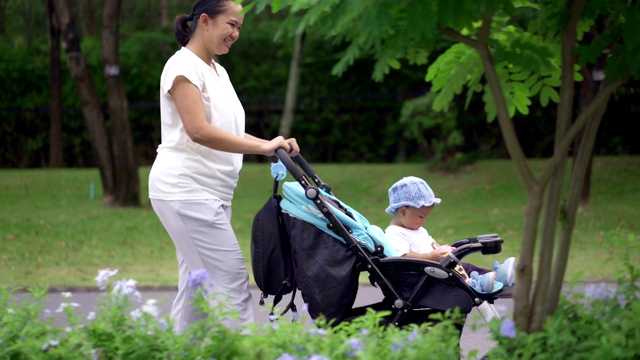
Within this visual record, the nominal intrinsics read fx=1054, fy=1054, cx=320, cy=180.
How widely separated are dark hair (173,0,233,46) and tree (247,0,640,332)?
2.08ft

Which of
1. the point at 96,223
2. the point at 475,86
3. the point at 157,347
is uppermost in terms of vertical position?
the point at 475,86

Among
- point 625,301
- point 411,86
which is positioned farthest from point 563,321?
point 411,86

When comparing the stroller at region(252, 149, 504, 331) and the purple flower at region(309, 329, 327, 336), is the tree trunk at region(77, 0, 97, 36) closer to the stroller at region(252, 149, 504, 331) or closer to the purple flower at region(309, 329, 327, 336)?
the stroller at region(252, 149, 504, 331)

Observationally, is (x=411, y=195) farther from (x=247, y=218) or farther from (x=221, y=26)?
(x=247, y=218)

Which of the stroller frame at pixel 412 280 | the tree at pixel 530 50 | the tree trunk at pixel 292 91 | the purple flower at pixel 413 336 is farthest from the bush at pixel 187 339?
the tree trunk at pixel 292 91

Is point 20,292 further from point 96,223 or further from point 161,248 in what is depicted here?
point 96,223

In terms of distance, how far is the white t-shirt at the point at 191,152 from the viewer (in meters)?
4.76

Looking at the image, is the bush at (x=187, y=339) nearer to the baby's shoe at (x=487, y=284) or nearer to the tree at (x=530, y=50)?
the tree at (x=530, y=50)

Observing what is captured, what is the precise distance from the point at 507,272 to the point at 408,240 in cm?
78

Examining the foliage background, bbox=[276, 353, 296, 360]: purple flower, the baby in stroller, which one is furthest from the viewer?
the foliage background

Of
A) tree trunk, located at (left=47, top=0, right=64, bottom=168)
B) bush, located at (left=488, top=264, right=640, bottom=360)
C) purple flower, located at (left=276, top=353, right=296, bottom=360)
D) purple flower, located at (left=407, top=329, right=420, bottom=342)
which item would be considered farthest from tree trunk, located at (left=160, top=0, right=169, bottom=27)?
purple flower, located at (left=276, top=353, right=296, bottom=360)

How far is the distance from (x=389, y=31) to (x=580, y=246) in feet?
28.3

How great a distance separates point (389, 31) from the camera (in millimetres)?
3844

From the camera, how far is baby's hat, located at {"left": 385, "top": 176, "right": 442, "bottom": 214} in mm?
5605
